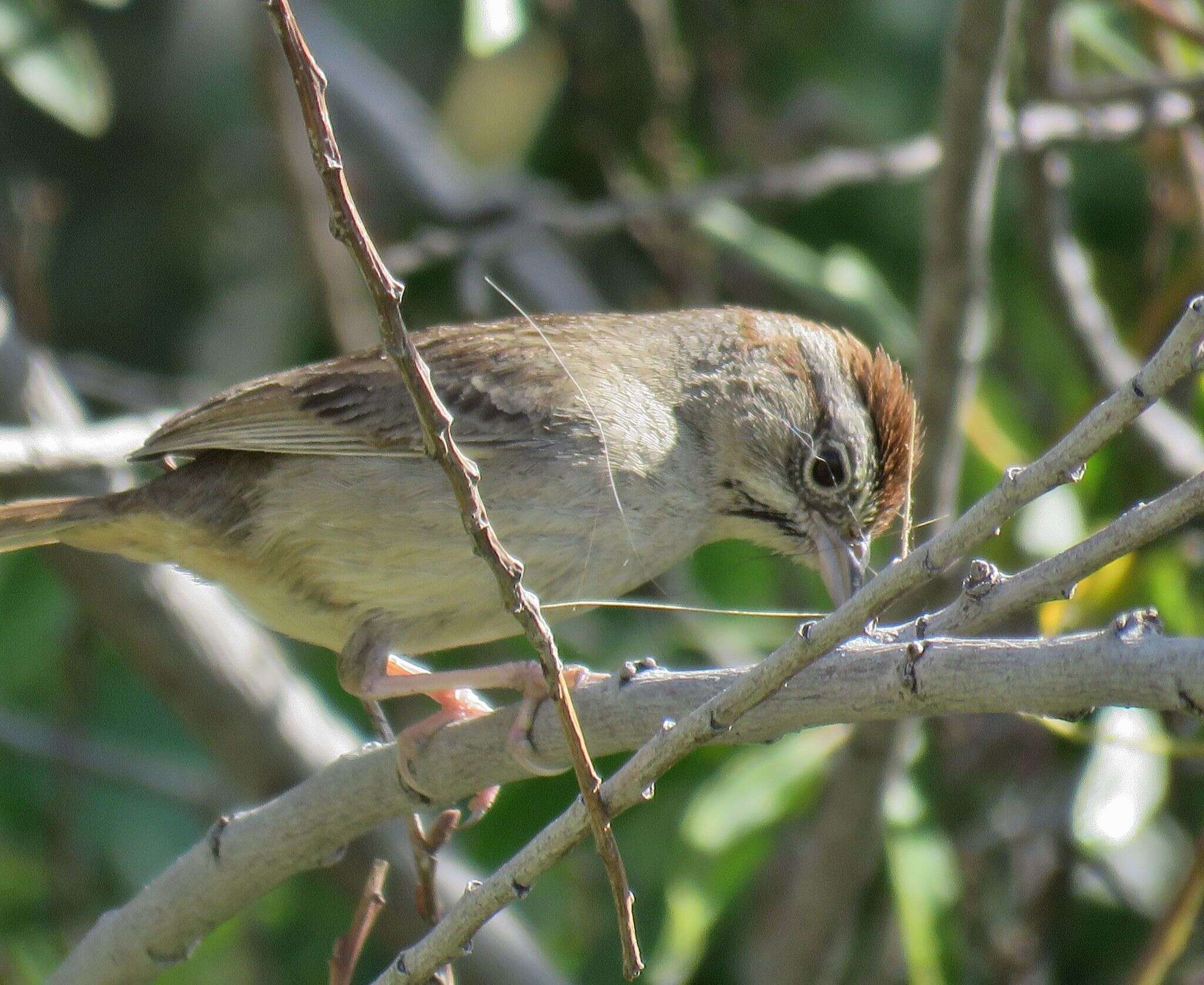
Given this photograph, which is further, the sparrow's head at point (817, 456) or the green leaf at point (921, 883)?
the green leaf at point (921, 883)

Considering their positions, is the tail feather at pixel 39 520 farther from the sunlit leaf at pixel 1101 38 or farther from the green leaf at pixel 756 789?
the sunlit leaf at pixel 1101 38

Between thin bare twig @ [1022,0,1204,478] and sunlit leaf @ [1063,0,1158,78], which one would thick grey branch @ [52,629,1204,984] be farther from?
sunlit leaf @ [1063,0,1158,78]

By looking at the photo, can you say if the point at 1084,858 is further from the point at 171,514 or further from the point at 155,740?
the point at 155,740

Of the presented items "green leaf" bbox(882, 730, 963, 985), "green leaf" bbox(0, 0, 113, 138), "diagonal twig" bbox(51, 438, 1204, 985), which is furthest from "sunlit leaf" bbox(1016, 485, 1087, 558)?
"green leaf" bbox(0, 0, 113, 138)

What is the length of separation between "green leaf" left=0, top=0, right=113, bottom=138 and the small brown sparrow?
154 cm

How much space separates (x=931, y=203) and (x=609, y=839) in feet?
9.72

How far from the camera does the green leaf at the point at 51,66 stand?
17.0 feet

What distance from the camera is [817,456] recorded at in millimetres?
4176

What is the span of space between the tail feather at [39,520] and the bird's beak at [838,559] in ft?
6.44

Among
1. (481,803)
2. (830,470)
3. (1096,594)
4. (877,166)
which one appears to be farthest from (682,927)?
(877,166)

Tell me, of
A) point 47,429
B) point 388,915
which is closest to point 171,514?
point 47,429

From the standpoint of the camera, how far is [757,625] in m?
5.51

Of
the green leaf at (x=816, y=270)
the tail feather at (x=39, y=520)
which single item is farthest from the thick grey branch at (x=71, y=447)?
the green leaf at (x=816, y=270)

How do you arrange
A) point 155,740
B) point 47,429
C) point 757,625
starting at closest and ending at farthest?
point 47,429 → point 757,625 → point 155,740
